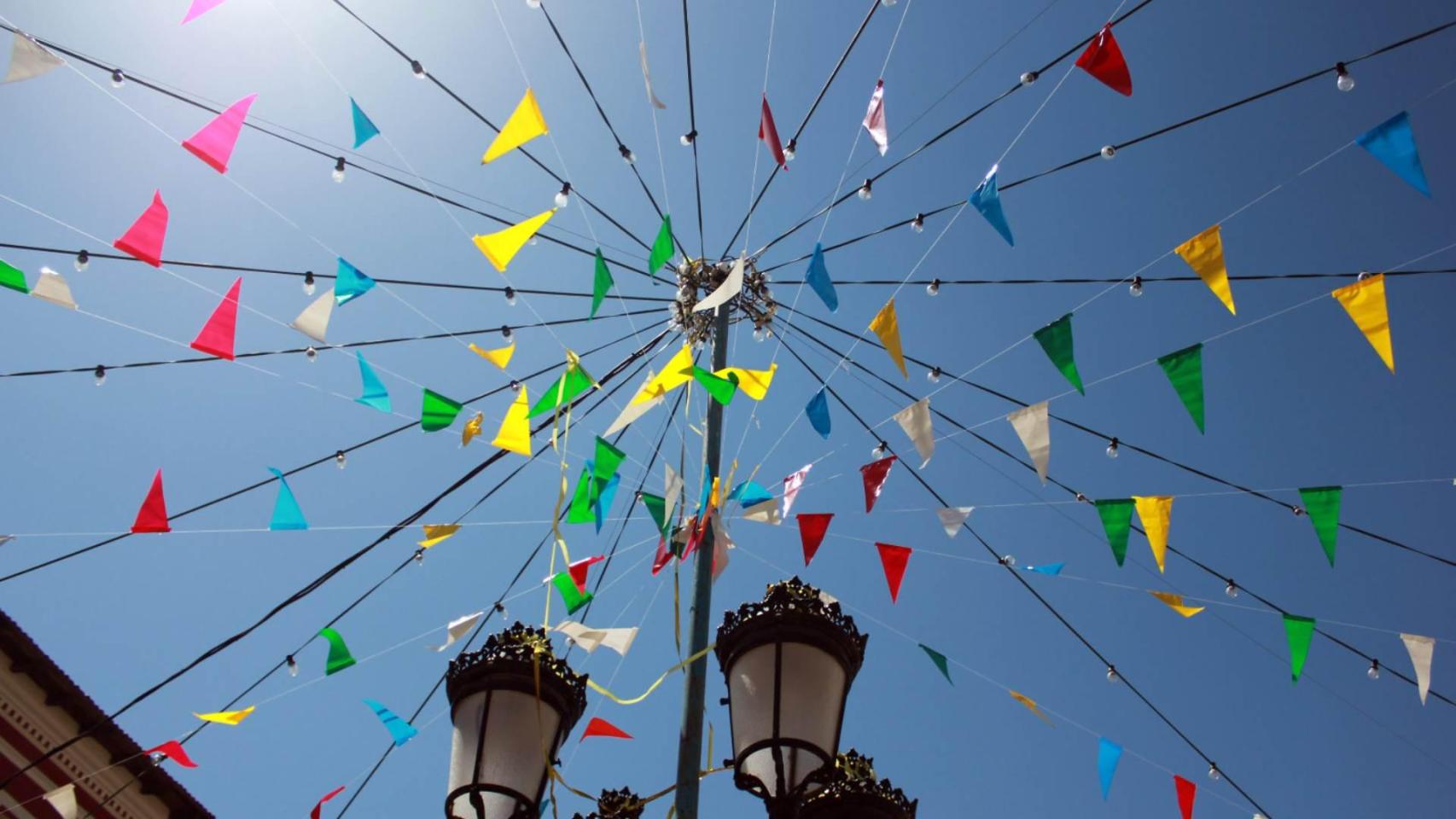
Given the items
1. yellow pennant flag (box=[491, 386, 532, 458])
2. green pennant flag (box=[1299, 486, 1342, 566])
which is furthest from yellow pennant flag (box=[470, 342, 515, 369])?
green pennant flag (box=[1299, 486, 1342, 566])

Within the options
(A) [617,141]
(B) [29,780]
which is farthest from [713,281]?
(B) [29,780]

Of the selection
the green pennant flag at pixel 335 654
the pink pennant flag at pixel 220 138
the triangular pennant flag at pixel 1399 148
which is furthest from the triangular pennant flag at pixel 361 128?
the triangular pennant flag at pixel 1399 148

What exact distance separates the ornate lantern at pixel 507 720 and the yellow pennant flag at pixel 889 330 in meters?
2.16

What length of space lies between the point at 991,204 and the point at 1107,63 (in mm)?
762

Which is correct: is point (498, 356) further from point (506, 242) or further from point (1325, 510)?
point (1325, 510)

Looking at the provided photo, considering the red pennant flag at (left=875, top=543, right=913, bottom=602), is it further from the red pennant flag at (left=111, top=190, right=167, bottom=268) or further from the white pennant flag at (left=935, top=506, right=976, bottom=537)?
the red pennant flag at (left=111, top=190, right=167, bottom=268)

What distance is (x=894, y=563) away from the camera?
5766mm

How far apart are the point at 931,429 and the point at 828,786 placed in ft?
6.18

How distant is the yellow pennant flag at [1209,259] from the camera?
4.73 meters

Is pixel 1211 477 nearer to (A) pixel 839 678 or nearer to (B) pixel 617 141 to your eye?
(A) pixel 839 678

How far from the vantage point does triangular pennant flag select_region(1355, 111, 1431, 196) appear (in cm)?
434

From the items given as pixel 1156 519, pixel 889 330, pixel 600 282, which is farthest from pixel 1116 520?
pixel 600 282

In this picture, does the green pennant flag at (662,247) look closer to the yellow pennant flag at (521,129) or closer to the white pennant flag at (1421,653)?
the yellow pennant flag at (521,129)

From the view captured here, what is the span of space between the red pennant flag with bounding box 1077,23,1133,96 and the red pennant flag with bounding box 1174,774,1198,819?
364 cm
